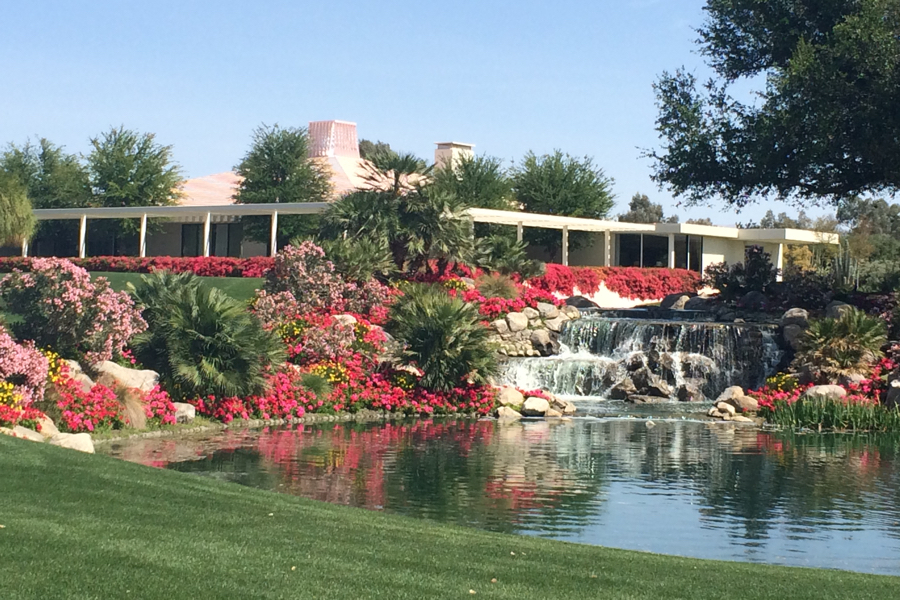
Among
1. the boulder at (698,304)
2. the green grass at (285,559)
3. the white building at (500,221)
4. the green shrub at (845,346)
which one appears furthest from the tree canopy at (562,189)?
the green grass at (285,559)

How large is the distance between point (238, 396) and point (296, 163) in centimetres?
3273

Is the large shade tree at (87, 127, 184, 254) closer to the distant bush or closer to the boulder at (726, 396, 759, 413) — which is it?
the distant bush

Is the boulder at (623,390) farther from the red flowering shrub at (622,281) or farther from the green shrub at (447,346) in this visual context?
the red flowering shrub at (622,281)

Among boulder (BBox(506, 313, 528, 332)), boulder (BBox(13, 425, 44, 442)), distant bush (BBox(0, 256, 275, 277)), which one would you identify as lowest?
boulder (BBox(13, 425, 44, 442))

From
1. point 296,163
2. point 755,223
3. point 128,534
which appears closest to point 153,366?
point 128,534

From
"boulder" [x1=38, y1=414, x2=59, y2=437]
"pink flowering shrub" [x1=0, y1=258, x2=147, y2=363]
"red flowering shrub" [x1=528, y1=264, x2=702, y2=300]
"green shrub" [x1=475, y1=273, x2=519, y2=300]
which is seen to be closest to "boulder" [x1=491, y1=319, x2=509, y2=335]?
"green shrub" [x1=475, y1=273, x2=519, y2=300]

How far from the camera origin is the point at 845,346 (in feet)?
80.5

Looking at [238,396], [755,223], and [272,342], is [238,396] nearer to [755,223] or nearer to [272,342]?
[272,342]

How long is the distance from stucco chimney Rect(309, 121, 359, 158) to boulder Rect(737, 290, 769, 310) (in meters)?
29.6

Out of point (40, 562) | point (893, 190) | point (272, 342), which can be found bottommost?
point (40, 562)

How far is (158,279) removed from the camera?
23125 millimetres

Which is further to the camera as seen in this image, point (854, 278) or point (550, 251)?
point (550, 251)

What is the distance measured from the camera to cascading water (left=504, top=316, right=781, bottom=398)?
27484mm

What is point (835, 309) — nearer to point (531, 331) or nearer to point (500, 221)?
point (531, 331)
